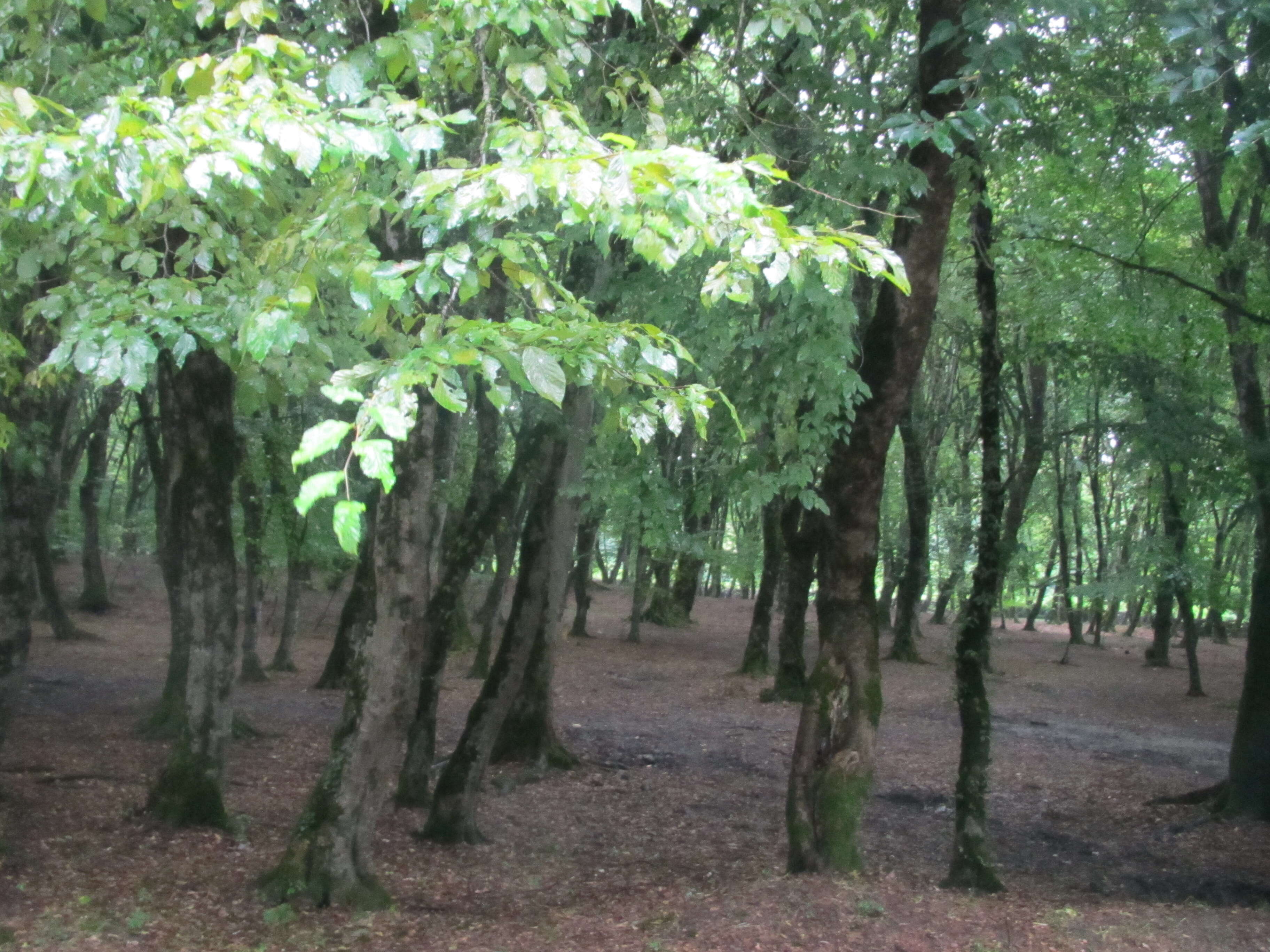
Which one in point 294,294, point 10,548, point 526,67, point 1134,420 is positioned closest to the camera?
point 294,294

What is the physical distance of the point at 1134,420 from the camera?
35.2 feet

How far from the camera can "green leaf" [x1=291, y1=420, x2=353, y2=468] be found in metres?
2.76

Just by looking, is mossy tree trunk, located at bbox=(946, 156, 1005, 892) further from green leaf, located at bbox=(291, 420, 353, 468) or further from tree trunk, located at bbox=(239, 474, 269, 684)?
tree trunk, located at bbox=(239, 474, 269, 684)

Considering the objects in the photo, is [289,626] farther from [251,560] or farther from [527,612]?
[527,612]

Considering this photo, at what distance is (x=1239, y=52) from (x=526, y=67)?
5187mm

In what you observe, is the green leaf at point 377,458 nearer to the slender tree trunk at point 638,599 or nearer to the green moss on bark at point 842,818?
the green moss on bark at point 842,818

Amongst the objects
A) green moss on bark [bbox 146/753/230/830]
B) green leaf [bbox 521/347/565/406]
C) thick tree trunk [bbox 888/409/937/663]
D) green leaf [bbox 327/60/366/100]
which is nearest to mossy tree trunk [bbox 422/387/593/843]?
green moss on bark [bbox 146/753/230/830]

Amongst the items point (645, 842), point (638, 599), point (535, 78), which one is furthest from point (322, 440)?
point (638, 599)

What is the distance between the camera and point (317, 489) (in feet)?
8.88

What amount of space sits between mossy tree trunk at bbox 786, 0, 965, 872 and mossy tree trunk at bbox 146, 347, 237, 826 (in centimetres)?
458

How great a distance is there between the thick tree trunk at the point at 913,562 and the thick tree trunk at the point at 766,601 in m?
2.75

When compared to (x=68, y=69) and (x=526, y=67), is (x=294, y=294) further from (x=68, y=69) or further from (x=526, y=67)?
(x=68, y=69)

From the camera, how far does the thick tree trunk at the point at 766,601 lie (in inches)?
823

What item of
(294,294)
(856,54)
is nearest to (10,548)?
(294,294)
